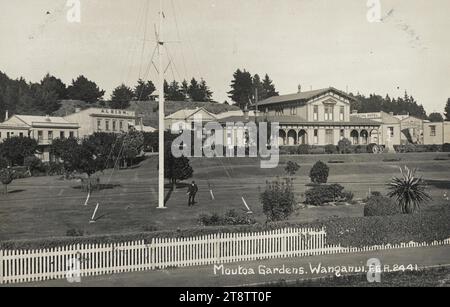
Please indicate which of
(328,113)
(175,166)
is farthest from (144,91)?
(175,166)

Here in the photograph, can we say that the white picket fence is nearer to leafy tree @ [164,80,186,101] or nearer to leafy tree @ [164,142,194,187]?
leafy tree @ [164,142,194,187]

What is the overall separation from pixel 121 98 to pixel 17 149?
6386 centimetres

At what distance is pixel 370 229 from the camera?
17562 millimetres

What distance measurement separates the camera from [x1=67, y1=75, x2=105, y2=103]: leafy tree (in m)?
129

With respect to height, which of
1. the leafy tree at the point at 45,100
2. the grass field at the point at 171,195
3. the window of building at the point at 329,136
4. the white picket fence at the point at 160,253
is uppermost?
the leafy tree at the point at 45,100

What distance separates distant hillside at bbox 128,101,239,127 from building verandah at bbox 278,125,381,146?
25509 millimetres

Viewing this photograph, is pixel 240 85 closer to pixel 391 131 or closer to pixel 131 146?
pixel 391 131

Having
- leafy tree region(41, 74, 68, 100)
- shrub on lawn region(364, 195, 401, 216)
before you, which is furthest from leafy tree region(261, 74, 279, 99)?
shrub on lawn region(364, 195, 401, 216)

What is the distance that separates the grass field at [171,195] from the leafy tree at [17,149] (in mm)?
9322

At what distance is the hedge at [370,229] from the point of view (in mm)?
15797

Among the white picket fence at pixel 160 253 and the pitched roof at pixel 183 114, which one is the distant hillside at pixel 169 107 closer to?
the pitched roof at pixel 183 114

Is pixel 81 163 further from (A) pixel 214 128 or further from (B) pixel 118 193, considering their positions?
(A) pixel 214 128

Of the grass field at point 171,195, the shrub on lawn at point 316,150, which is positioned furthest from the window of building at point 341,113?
the grass field at point 171,195
